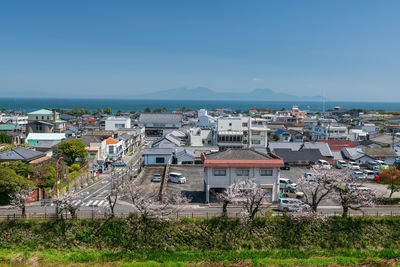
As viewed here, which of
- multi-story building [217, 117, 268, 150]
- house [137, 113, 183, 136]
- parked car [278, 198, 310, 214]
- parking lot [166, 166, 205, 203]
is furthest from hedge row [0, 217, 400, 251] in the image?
house [137, 113, 183, 136]

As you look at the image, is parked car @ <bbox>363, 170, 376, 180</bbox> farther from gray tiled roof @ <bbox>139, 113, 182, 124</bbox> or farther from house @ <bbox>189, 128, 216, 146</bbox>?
gray tiled roof @ <bbox>139, 113, 182, 124</bbox>

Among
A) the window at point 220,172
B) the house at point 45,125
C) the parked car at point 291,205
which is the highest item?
the house at point 45,125

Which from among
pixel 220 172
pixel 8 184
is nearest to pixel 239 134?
pixel 220 172

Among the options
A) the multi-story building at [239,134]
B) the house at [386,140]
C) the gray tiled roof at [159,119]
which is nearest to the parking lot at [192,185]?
the multi-story building at [239,134]

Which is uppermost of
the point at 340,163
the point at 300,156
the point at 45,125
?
the point at 45,125

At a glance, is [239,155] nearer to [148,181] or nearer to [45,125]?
[148,181]

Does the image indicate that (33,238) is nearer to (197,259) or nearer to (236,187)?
(197,259)

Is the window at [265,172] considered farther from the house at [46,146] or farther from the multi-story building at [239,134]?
the house at [46,146]

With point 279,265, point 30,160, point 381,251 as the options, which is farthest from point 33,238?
point 381,251
